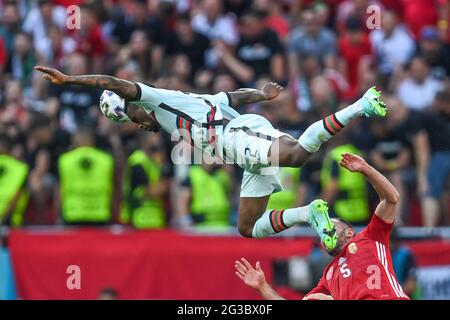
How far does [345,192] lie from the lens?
15.2 metres

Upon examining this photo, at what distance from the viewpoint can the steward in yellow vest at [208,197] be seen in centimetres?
1559

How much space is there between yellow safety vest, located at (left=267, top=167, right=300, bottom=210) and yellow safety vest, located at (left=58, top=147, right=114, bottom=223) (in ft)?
7.01

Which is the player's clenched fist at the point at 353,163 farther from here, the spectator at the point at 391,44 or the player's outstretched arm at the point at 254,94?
the spectator at the point at 391,44

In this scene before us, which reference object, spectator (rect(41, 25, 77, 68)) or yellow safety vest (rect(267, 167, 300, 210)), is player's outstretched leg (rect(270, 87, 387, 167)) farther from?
spectator (rect(41, 25, 77, 68))

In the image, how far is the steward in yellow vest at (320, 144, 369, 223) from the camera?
49.6 feet

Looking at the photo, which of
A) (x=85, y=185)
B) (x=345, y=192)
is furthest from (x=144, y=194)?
(x=345, y=192)

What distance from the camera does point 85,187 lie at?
15625mm

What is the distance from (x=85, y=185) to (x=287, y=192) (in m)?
2.58

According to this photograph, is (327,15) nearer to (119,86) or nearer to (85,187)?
(85,187)

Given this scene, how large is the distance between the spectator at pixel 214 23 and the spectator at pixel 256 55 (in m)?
0.51

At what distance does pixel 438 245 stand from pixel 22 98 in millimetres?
6778

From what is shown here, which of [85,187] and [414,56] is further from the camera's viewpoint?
[414,56]

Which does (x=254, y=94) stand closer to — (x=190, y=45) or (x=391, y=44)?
(x=391, y=44)
